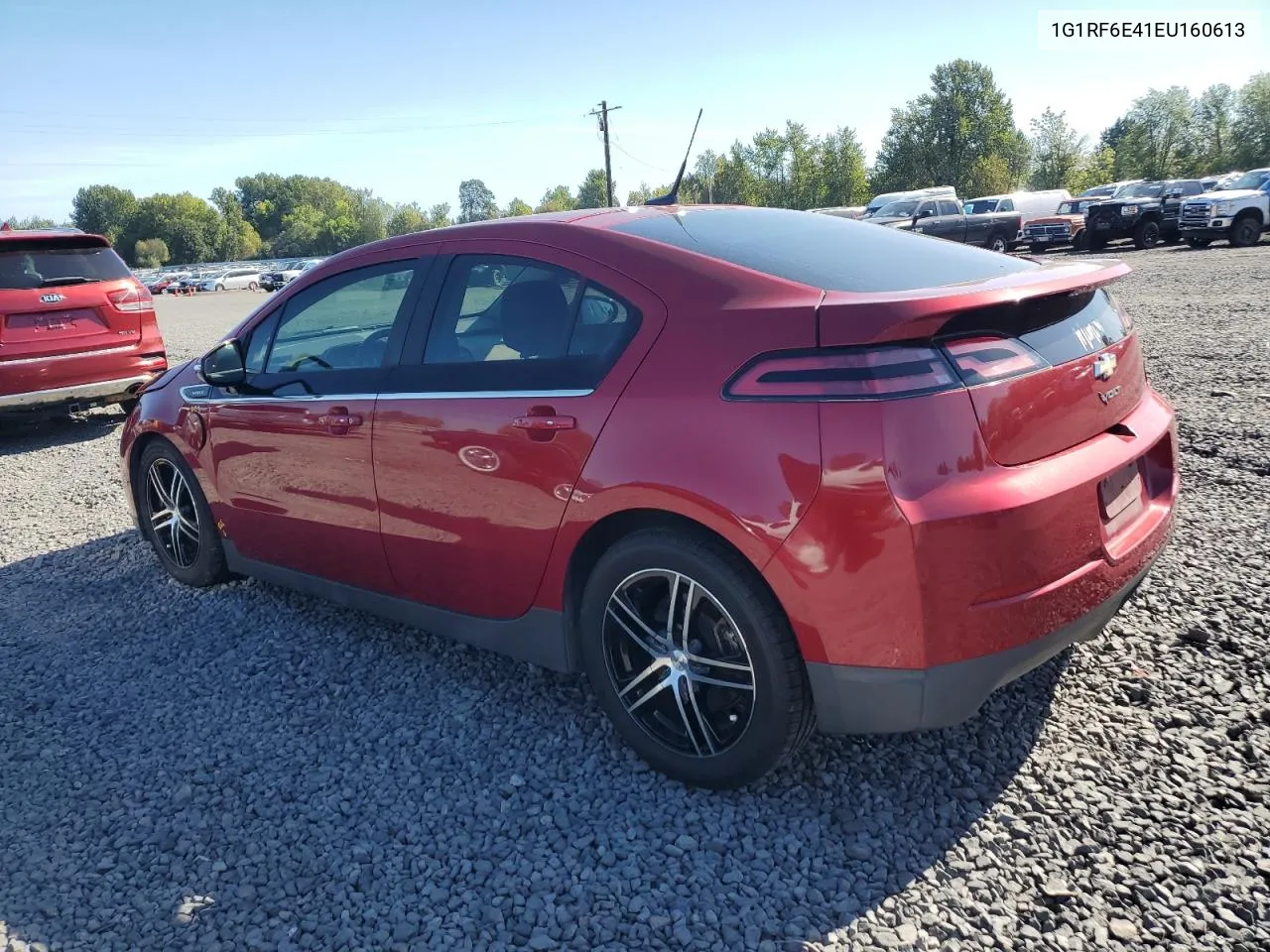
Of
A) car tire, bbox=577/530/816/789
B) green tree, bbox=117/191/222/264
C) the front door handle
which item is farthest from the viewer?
green tree, bbox=117/191/222/264

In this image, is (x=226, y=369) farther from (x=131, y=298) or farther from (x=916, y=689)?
(x=131, y=298)

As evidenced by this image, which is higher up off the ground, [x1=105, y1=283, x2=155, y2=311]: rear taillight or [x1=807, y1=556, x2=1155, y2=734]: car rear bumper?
[x1=105, y1=283, x2=155, y2=311]: rear taillight

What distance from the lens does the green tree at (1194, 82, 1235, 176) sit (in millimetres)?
73188

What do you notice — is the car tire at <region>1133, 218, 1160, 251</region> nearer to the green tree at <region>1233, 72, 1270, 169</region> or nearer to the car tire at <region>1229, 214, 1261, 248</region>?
the car tire at <region>1229, 214, 1261, 248</region>

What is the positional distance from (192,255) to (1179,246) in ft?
471

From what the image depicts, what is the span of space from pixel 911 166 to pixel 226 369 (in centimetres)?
9958

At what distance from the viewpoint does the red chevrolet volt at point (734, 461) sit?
2.23 meters

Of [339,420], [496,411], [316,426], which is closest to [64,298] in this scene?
[316,426]

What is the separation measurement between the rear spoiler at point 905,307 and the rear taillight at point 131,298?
7929 mm

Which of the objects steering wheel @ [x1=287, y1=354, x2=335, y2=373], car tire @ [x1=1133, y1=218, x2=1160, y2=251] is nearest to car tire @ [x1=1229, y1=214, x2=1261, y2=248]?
car tire @ [x1=1133, y1=218, x2=1160, y2=251]

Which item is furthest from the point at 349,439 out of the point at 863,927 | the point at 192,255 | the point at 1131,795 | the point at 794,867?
the point at 192,255

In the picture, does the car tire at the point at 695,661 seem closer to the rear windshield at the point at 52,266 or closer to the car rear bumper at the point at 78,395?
the car rear bumper at the point at 78,395

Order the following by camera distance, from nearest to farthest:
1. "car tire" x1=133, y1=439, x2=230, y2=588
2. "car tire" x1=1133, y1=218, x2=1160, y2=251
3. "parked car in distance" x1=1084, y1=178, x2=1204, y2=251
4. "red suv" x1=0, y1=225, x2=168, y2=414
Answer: "car tire" x1=133, y1=439, x2=230, y2=588 < "red suv" x1=0, y1=225, x2=168, y2=414 < "parked car in distance" x1=1084, y1=178, x2=1204, y2=251 < "car tire" x1=1133, y1=218, x2=1160, y2=251

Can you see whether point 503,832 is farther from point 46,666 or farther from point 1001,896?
point 46,666
